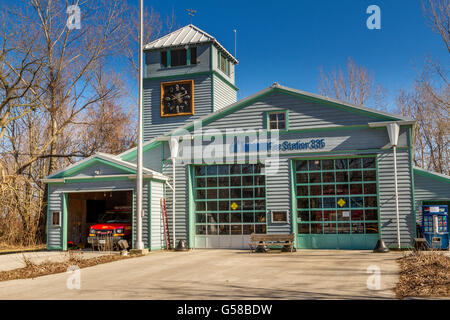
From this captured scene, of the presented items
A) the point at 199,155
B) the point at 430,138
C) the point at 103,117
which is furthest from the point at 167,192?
the point at 430,138

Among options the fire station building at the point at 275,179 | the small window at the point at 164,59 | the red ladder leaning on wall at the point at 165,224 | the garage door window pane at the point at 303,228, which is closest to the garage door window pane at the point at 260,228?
the fire station building at the point at 275,179

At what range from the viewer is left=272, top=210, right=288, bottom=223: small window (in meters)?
18.2

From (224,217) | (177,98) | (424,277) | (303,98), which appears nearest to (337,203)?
(303,98)

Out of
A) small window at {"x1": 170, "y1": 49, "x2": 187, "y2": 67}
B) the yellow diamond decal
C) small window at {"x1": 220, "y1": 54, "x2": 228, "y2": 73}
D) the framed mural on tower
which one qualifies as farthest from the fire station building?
small window at {"x1": 220, "y1": 54, "x2": 228, "y2": 73}

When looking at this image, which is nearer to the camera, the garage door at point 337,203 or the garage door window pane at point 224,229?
the garage door at point 337,203

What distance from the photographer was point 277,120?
18703 millimetres

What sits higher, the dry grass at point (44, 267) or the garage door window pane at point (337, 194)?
the garage door window pane at point (337, 194)

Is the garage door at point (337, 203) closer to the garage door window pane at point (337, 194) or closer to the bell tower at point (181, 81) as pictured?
the garage door window pane at point (337, 194)

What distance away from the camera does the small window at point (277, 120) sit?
61.0 ft

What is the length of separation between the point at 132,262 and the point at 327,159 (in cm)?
861

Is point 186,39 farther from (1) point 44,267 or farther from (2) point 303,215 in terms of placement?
(1) point 44,267

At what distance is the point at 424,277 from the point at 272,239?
787cm

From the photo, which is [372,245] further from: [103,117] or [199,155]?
[103,117]

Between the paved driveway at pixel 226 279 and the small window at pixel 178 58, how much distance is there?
40.9 ft
